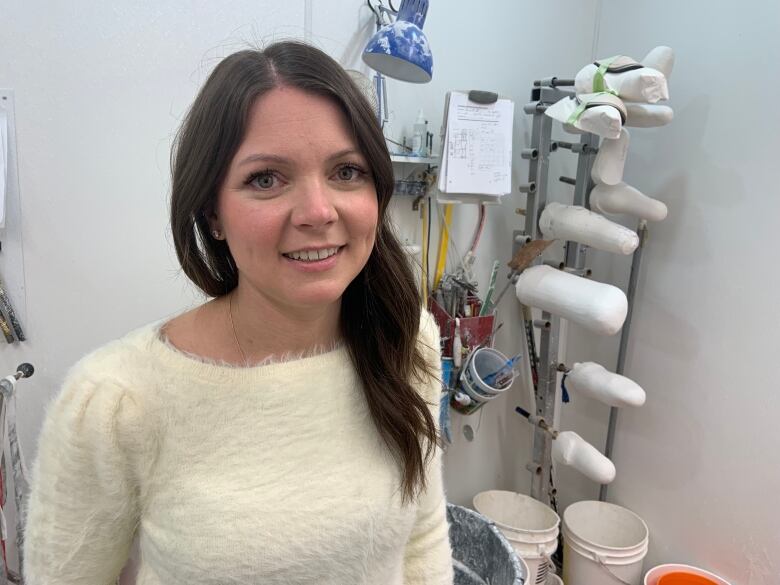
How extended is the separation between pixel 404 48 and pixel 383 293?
61cm

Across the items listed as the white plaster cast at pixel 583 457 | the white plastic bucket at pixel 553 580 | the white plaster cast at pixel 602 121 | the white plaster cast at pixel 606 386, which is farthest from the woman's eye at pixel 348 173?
the white plastic bucket at pixel 553 580

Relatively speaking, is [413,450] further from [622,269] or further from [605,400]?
[622,269]

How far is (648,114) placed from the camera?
1.46 m

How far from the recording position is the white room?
0.73 m

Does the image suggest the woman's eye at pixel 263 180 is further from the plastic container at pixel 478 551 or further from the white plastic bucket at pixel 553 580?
the white plastic bucket at pixel 553 580

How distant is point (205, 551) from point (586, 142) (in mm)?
1532

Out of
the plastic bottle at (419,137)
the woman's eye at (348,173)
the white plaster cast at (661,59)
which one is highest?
the white plaster cast at (661,59)

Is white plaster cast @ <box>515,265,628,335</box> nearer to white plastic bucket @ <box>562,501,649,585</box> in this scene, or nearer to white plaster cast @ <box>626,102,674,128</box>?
white plaster cast @ <box>626,102,674,128</box>

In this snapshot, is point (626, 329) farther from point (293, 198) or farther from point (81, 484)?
point (81, 484)

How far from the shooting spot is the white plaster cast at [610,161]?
4.97 ft

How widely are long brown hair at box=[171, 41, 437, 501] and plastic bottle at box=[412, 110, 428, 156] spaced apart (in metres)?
0.67

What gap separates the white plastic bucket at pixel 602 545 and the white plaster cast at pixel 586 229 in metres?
0.94

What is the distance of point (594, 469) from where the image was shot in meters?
1.67

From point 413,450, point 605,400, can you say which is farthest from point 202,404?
point 605,400
